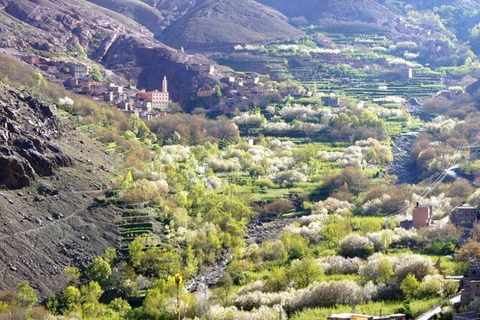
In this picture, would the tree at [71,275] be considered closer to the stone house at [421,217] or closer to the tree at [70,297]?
the tree at [70,297]

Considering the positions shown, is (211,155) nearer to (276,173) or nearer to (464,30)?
(276,173)

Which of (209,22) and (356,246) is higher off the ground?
(209,22)

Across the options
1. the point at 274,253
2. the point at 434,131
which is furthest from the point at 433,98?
the point at 274,253

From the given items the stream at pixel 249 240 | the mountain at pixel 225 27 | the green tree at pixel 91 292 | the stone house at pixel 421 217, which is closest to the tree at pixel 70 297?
the green tree at pixel 91 292

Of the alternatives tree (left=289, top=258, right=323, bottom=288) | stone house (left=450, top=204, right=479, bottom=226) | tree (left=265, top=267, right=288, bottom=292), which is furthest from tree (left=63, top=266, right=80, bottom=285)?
stone house (left=450, top=204, right=479, bottom=226)

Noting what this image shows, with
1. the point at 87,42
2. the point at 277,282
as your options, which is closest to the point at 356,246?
the point at 277,282

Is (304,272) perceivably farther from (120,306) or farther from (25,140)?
(25,140)

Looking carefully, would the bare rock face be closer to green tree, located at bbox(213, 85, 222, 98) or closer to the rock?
the rock
